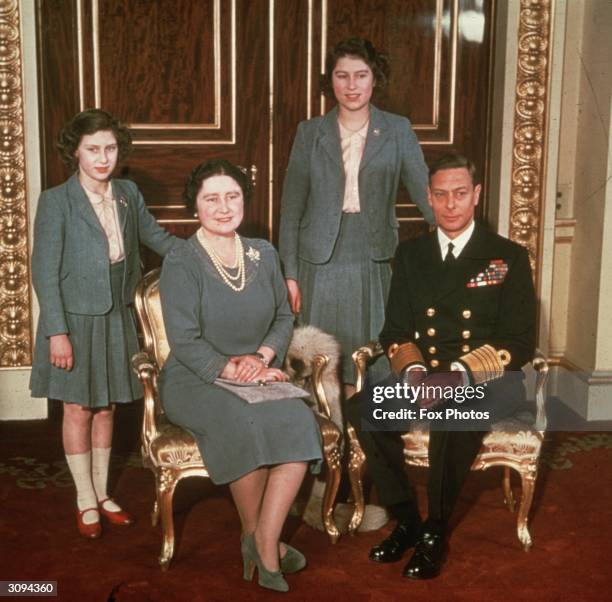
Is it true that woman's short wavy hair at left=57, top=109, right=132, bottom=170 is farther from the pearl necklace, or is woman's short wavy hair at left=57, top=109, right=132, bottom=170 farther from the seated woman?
the pearl necklace

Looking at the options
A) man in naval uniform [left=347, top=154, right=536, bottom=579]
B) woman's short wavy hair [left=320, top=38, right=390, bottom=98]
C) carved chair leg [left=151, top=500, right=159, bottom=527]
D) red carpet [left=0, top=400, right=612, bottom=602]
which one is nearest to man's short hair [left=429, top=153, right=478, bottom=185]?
man in naval uniform [left=347, top=154, right=536, bottom=579]

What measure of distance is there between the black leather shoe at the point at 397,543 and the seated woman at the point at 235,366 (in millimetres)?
268

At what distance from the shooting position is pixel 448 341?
Answer: 3.60 meters

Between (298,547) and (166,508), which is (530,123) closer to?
(298,547)

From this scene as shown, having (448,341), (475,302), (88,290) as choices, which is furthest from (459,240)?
(88,290)

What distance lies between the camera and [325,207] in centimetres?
388

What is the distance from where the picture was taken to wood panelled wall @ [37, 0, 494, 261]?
15.6ft

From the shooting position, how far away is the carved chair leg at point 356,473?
12.0 ft

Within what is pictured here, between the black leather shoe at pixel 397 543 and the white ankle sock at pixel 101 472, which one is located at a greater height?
the white ankle sock at pixel 101 472

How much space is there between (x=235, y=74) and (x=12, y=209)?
4.04ft

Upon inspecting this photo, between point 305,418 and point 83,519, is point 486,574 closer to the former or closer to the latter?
point 305,418

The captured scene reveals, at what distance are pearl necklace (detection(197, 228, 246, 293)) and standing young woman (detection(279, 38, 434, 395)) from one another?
0.48 metres

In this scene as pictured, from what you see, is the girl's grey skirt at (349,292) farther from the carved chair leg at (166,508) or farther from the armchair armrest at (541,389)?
the carved chair leg at (166,508)

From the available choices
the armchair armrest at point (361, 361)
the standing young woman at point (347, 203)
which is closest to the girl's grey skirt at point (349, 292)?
the standing young woman at point (347, 203)
